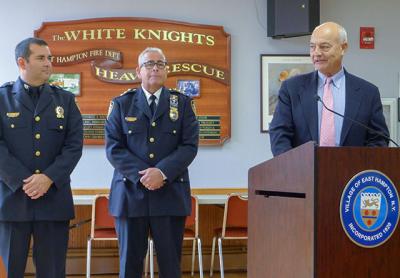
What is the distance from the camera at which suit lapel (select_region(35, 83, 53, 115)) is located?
2.85m

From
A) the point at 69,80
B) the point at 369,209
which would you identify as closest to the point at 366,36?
the point at 69,80

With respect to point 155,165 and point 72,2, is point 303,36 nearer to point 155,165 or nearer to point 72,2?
point 72,2

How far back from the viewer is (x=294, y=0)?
506cm

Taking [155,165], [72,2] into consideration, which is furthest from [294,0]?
[155,165]

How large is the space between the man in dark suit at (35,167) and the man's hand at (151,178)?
39 cm

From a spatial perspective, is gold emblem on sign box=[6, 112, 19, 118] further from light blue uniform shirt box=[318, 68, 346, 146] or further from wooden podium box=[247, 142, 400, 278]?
wooden podium box=[247, 142, 400, 278]

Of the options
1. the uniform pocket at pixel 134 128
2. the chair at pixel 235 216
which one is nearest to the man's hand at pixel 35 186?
the uniform pocket at pixel 134 128

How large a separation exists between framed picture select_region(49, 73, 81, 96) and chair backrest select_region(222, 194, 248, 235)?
6.06 feet

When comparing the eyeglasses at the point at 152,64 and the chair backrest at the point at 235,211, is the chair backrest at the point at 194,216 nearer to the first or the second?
the chair backrest at the point at 235,211

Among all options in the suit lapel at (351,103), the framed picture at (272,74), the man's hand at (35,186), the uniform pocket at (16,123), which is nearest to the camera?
the suit lapel at (351,103)

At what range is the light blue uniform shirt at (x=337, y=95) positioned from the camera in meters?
2.23

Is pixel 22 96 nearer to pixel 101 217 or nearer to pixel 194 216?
pixel 101 217

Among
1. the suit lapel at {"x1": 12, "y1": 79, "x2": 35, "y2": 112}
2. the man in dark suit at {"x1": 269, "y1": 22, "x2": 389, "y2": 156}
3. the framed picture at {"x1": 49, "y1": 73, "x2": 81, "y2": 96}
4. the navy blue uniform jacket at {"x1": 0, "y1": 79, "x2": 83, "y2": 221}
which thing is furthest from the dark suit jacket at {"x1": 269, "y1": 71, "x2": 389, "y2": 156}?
the framed picture at {"x1": 49, "y1": 73, "x2": 81, "y2": 96}

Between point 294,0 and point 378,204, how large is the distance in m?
3.91
